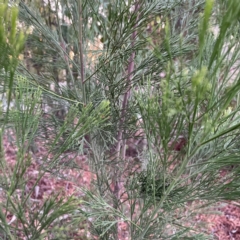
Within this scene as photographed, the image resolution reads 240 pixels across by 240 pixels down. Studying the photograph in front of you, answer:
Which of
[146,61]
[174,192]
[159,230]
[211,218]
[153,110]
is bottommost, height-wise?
[211,218]

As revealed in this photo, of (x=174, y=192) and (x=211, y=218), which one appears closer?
(x=174, y=192)

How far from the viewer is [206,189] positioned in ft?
3.52

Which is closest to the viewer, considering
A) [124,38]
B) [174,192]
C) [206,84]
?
[206,84]

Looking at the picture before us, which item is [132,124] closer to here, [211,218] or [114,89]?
[114,89]

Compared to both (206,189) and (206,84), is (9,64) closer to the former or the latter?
(206,84)

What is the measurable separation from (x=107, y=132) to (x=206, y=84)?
0.80 metres

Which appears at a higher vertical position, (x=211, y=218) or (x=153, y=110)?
(x=153, y=110)

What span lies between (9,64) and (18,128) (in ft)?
0.89

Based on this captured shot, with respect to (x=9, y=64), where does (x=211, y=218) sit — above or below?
below

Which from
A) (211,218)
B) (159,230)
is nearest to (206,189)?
(159,230)

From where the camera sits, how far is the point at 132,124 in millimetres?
1384

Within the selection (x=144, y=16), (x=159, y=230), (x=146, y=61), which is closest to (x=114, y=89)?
(x=146, y=61)

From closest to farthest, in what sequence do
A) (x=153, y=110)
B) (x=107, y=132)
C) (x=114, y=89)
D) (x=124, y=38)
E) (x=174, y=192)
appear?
(x=153, y=110) < (x=124, y=38) < (x=174, y=192) < (x=114, y=89) < (x=107, y=132)

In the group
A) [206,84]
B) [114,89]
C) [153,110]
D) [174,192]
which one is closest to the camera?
[206,84]
